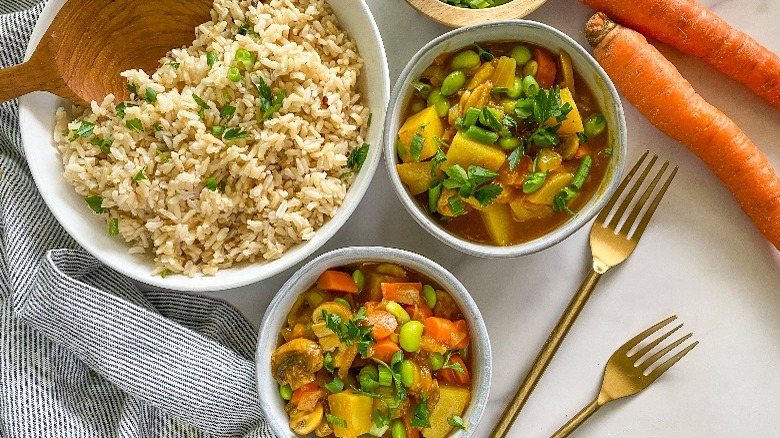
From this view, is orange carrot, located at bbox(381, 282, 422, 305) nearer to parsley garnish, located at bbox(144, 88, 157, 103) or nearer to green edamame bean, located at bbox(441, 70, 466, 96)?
green edamame bean, located at bbox(441, 70, 466, 96)

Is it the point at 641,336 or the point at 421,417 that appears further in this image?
the point at 641,336

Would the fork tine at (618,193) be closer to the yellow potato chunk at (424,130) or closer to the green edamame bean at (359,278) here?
the yellow potato chunk at (424,130)

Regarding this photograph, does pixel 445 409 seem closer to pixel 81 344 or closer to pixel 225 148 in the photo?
pixel 225 148

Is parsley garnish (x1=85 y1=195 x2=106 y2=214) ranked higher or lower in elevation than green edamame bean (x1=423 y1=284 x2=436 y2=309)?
lower

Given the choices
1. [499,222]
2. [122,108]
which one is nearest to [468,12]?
[499,222]

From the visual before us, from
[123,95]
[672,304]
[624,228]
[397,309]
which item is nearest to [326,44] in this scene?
[123,95]

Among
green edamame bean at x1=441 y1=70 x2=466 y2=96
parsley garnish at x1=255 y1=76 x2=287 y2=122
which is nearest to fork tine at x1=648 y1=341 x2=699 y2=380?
green edamame bean at x1=441 y1=70 x2=466 y2=96

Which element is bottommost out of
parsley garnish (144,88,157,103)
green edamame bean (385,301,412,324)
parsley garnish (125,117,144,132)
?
green edamame bean (385,301,412,324)

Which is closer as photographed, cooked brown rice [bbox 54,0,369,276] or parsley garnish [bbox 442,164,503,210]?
parsley garnish [bbox 442,164,503,210]
